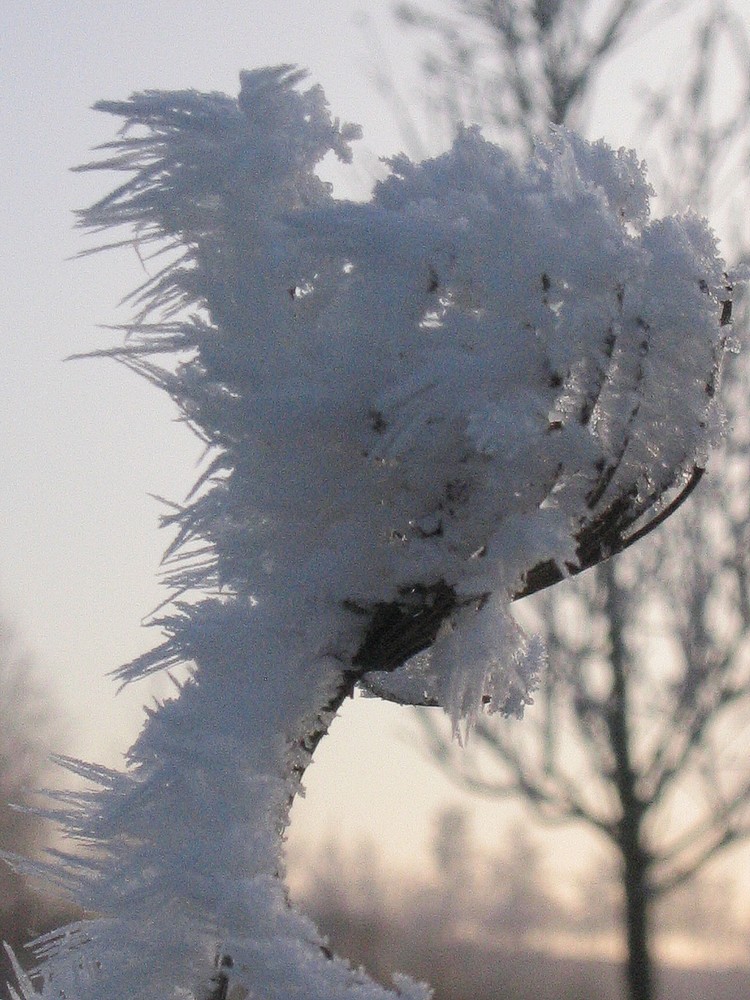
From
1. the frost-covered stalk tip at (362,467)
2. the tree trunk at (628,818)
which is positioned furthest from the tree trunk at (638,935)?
the frost-covered stalk tip at (362,467)

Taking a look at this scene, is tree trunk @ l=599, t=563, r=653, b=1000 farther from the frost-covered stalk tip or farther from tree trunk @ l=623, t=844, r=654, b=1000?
the frost-covered stalk tip

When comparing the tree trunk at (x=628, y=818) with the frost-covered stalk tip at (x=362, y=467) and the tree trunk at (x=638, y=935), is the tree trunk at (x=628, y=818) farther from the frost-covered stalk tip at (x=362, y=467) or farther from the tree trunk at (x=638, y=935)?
the frost-covered stalk tip at (x=362, y=467)

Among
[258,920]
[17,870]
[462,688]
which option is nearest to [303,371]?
[462,688]

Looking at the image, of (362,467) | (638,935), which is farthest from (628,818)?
(362,467)

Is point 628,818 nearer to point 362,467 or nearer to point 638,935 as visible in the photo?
point 638,935

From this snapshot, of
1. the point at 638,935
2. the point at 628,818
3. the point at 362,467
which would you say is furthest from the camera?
the point at 628,818

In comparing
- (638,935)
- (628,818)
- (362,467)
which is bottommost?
(362,467)

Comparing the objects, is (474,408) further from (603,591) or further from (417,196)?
(603,591)

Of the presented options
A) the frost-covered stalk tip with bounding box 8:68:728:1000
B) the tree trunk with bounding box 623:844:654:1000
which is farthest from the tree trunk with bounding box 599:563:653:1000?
the frost-covered stalk tip with bounding box 8:68:728:1000
